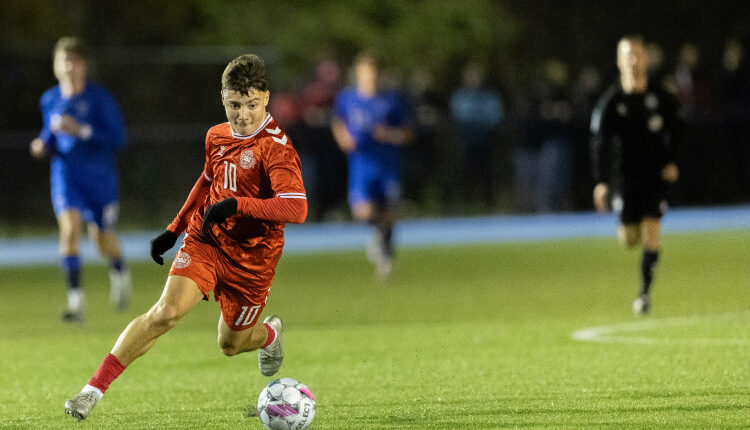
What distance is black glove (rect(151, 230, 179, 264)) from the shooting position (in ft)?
25.5

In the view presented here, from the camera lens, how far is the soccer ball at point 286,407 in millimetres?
7383

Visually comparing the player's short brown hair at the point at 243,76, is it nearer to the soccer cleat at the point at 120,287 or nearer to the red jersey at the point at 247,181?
the red jersey at the point at 247,181

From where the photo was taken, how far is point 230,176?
7.85 metres

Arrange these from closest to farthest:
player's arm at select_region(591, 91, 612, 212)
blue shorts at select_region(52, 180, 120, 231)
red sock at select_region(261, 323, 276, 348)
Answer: red sock at select_region(261, 323, 276, 348)
player's arm at select_region(591, 91, 612, 212)
blue shorts at select_region(52, 180, 120, 231)

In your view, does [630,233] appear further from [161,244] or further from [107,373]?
[107,373]

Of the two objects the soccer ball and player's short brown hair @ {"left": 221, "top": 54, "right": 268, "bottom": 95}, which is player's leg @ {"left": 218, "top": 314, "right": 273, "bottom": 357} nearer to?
the soccer ball

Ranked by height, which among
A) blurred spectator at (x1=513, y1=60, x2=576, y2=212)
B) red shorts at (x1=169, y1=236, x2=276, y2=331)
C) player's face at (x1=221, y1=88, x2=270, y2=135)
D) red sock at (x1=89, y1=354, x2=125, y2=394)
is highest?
player's face at (x1=221, y1=88, x2=270, y2=135)

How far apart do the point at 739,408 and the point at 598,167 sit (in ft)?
17.4

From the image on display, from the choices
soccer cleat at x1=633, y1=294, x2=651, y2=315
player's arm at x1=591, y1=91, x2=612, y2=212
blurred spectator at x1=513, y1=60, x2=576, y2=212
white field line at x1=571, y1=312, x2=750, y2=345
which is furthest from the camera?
blurred spectator at x1=513, y1=60, x2=576, y2=212

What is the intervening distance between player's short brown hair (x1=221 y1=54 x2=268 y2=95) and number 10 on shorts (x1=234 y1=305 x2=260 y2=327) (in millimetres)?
1254

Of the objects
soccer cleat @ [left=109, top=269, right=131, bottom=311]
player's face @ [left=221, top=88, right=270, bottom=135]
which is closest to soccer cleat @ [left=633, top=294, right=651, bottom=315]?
soccer cleat @ [left=109, top=269, right=131, bottom=311]

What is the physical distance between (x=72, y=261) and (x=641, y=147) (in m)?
5.38

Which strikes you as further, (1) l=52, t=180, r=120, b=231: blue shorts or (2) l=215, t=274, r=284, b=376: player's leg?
(1) l=52, t=180, r=120, b=231: blue shorts

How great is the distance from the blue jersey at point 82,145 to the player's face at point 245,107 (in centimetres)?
641
